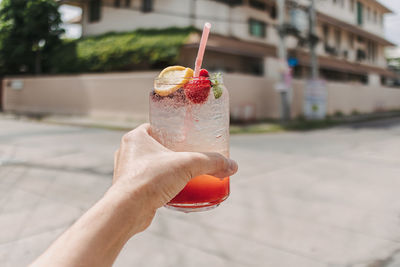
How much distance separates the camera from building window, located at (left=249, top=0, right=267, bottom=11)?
20.1 meters

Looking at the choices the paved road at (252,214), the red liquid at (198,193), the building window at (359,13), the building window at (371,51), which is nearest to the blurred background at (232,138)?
the paved road at (252,214)

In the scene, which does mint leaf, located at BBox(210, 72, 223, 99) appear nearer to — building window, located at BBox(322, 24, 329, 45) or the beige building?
the beige building

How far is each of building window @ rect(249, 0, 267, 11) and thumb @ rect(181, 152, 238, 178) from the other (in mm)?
20198

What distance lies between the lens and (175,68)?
4.64 feet

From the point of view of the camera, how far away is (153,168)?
122 centimetres

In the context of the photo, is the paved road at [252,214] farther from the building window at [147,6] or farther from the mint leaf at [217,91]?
the building window at [147,6]

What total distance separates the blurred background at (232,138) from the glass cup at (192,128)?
1594 millimetres

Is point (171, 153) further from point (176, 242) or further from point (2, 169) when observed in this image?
point (2, 169)

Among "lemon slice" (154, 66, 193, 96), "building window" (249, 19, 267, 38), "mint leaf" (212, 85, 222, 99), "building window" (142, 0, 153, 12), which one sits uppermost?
"building window" (142, 0, 153, 12)

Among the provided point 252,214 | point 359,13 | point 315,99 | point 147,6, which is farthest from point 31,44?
point 359,13

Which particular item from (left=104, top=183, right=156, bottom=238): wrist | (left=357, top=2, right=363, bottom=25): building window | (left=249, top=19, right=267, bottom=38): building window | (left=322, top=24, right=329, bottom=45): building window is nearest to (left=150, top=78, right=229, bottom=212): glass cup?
(left=104, top=183, right=156, bottom=238): wrist

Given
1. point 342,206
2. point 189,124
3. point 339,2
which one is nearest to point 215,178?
point 189,124

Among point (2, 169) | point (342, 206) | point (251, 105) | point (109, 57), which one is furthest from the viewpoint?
point (109, 57)

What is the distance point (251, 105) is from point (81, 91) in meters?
8.55
